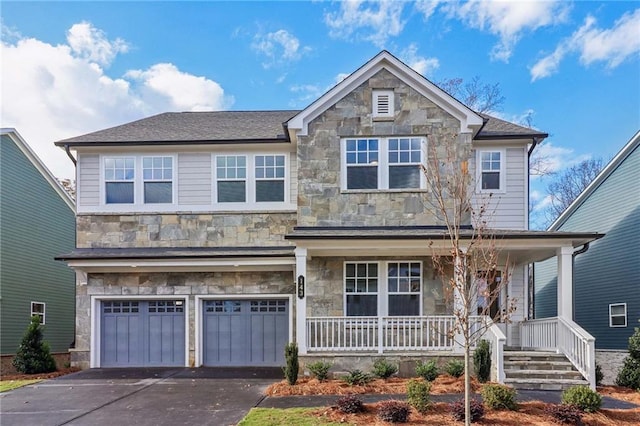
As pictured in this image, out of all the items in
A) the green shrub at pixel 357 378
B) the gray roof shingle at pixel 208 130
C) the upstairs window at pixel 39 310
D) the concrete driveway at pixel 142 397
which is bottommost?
the concrete driveway at pixel 142 397

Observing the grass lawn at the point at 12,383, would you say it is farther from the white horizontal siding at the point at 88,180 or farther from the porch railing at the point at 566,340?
the porch railing at the point at 566,340

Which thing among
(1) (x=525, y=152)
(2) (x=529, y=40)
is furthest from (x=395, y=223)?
(2) (x=529, y=40)

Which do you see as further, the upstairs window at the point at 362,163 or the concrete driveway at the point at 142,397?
the upstairs window at the point at 362,163

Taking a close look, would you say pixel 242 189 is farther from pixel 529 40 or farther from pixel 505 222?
pixel 529 40

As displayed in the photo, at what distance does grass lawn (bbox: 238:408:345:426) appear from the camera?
7445 mm

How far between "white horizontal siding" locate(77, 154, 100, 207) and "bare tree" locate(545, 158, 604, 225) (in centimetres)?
2829

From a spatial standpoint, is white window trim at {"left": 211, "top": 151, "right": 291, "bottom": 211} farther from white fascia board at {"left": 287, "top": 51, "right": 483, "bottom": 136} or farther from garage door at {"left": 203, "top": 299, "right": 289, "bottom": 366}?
garage door at {"left": 203, "top": 299, "right": 289, "bottom": 366}

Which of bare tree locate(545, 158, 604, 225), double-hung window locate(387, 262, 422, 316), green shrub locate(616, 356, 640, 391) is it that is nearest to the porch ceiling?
double-hung window locate(387, 262, 422, 316)

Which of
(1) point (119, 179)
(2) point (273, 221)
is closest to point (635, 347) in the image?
(2) point (273, 221)

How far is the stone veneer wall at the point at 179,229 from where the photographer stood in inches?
543

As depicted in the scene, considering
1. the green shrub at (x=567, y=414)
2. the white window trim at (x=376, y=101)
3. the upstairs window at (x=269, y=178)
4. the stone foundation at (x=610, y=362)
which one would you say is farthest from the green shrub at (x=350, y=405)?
the stone foundation at (x=610, y=362)

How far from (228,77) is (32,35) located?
19.2 ft

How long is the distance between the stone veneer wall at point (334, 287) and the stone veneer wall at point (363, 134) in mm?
1049

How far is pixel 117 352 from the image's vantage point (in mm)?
13719
